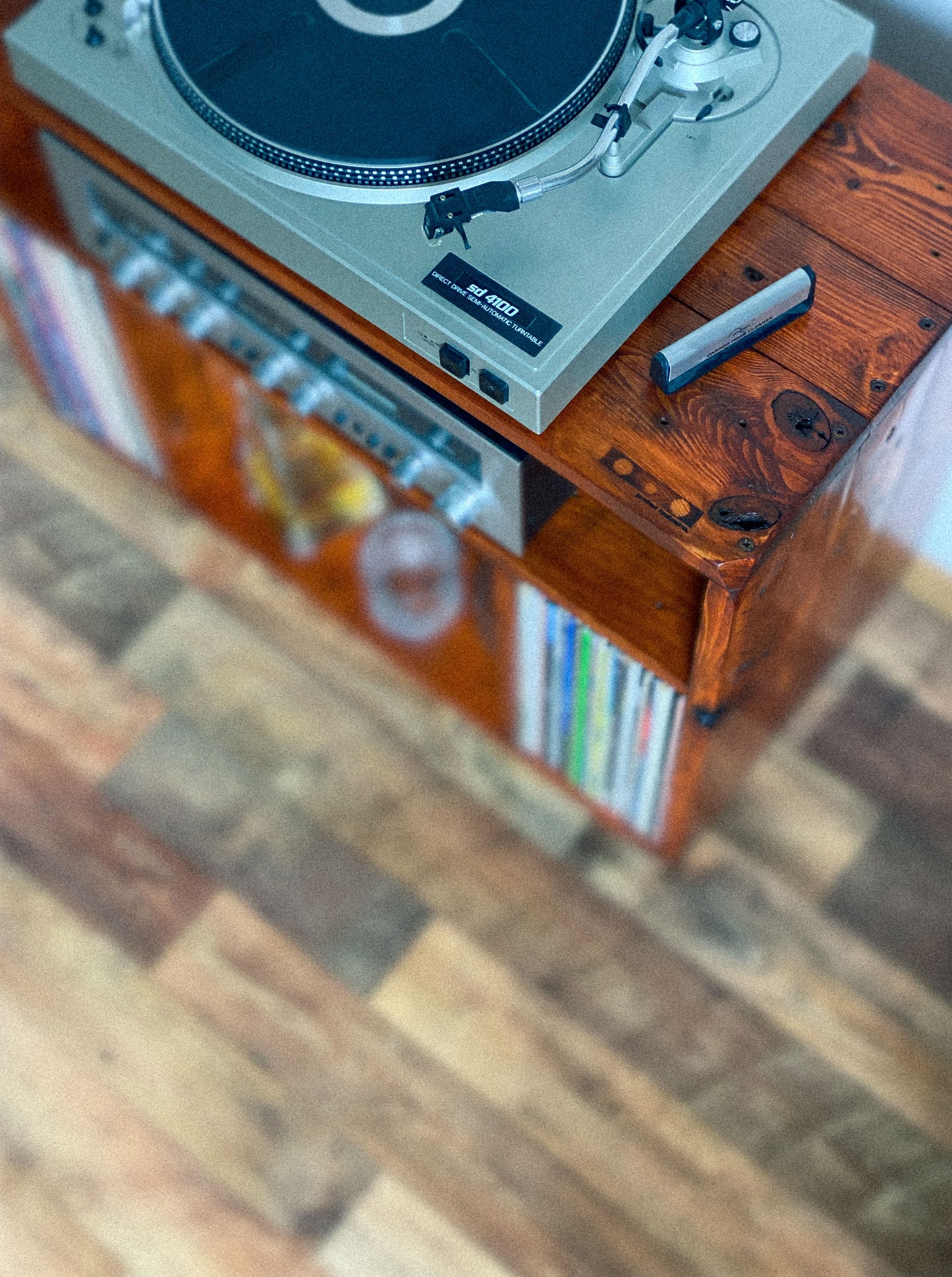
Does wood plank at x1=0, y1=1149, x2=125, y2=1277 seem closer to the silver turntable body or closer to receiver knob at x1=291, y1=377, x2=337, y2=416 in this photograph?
receiver knob at x1=291, y1=377, x2=337, y2=416

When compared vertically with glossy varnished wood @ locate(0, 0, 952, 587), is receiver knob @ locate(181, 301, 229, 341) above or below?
below

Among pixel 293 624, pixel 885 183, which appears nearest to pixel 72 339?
pixel 293 624

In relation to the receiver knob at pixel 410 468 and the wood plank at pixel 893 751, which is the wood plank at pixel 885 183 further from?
the wood plank at pixel 893 751

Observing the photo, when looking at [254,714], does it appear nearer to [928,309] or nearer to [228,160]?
[228,160]

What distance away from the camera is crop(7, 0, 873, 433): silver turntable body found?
1.08 m

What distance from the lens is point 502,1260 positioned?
1535mm

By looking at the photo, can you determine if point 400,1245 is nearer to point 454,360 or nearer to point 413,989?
point 413,989

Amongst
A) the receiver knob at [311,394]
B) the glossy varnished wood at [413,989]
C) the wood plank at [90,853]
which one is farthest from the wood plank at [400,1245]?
the receiver knob at [311,394]

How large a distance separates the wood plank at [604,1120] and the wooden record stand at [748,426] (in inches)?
14.1

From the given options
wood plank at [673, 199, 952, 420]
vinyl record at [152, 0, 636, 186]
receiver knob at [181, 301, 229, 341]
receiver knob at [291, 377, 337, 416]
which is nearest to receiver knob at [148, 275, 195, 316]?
Result: receiver knob at [181, 301, 229, 341]

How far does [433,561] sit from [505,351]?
779mm

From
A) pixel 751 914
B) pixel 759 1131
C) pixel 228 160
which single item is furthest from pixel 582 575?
pixel 759 1131

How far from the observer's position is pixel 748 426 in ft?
3.59

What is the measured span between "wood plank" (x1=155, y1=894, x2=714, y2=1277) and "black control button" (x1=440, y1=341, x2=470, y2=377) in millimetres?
822
